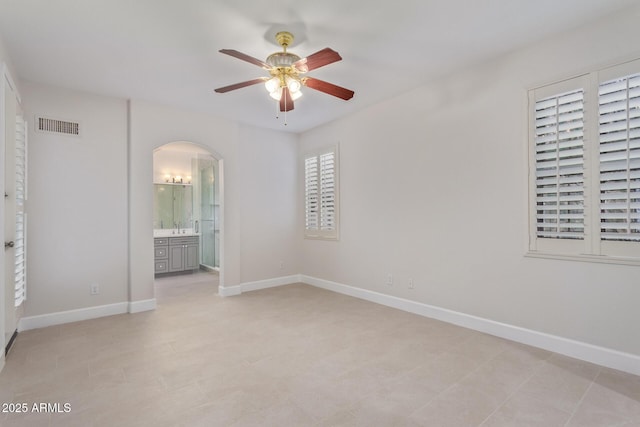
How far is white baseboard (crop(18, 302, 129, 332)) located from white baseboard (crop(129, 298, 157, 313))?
0.09 meters

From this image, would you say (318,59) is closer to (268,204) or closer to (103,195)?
(103,195)

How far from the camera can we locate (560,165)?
289cm

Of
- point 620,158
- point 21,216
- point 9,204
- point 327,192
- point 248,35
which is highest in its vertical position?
point 248,35

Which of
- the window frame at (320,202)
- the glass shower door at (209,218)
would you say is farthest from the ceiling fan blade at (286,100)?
the glass shower door at (209,218)

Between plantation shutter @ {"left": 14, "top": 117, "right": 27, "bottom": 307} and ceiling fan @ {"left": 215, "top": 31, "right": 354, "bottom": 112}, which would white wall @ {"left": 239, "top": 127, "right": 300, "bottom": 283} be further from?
plantation shutter @ {"left": 14, "top": 117, "right": 27, "bottom": 307}

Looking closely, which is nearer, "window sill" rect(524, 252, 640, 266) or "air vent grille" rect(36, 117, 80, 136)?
"window sill" rect(524, 252, 640, 266)

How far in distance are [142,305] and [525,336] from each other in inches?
179

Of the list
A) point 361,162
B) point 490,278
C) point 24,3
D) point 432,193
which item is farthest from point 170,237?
point 490,278

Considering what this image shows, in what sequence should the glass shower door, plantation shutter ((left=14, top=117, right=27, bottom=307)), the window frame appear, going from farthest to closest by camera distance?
the glass shower door
the window frame
plantation shutter ((left=14, top=117, right=27, bottom=307))

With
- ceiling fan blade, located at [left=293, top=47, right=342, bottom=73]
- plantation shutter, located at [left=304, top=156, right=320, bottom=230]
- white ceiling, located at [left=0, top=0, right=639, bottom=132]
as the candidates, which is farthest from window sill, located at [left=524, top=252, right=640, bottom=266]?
plantation shutter, located at [left=304, top=156, right=320, bottom=230]

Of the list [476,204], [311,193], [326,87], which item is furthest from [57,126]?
[476,204]

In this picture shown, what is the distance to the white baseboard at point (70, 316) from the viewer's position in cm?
370

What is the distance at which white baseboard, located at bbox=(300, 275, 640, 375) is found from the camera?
2.61 meters

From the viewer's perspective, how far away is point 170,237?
6.85m
